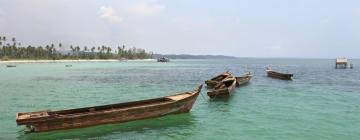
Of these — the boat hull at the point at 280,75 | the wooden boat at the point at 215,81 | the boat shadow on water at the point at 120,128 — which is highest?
the wooden boat at the point at 215,81

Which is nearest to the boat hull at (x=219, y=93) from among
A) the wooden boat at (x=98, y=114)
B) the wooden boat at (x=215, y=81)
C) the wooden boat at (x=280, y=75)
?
the wooden boat at (x=215, y=81)

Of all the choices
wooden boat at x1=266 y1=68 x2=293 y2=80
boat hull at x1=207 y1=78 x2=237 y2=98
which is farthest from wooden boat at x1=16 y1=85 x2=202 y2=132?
wooden boat at x1=266 y1=68 x2=293 y2=80

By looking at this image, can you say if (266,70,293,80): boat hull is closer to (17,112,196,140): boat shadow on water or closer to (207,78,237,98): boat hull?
(207,78,237,98): boat hull

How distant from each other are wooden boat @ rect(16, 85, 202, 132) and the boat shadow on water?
0.33 m

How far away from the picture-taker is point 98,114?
70.0ft

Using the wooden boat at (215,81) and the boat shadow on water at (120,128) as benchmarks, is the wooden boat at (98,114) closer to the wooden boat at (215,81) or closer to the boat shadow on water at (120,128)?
the boat shadow on water at (120,128)

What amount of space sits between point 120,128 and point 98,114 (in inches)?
61.0

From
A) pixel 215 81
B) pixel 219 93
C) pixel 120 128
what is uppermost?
pixel 215 81

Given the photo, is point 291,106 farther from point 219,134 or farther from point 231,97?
point 219,134

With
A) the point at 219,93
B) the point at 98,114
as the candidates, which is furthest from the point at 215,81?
the point at 98,114

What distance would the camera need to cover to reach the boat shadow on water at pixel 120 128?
792 inches

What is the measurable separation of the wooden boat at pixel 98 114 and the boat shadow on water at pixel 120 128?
326 mm

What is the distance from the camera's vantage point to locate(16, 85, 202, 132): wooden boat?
19.8m

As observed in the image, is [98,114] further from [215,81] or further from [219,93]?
[215,81]
